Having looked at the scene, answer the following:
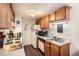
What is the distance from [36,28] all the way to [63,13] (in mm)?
455

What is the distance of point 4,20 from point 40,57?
700mm

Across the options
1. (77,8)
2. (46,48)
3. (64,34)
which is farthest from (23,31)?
(77,8)

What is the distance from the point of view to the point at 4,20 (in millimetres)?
1158

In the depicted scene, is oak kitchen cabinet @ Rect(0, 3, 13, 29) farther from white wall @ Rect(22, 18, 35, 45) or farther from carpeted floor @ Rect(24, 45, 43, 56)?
carpeted floor @ Rect(24, 45, 43, 56)

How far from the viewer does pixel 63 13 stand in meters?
1.29

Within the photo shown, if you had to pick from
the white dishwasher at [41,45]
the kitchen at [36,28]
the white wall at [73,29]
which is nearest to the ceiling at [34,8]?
the kitchen at [36,28]

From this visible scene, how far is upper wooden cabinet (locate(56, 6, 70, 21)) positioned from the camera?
46.2 inches

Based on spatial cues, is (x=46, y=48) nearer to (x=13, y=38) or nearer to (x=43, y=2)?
(x=13, y=38)

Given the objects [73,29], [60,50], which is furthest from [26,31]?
[73,29]

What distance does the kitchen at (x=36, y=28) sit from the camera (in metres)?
1.14

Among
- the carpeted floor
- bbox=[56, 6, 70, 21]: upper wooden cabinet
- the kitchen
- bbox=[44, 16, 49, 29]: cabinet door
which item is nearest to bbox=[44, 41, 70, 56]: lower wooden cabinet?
the kitchen

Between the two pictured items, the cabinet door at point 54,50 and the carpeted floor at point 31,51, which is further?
the carpeted floor at point 31,51

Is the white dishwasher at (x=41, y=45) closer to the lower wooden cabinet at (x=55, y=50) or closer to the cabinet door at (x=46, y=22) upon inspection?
the lower wooden cabinet at (x=55, y=50)

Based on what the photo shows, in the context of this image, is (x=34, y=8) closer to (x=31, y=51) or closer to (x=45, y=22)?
(x=45, y=22)
